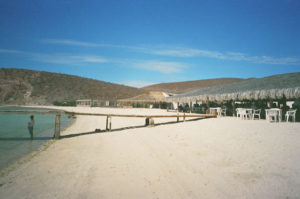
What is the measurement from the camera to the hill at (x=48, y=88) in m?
51.4

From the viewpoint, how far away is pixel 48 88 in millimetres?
57094

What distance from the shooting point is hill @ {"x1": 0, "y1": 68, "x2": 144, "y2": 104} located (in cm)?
5142

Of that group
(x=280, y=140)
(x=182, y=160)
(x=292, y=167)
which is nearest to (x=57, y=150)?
(x=182, y=160)

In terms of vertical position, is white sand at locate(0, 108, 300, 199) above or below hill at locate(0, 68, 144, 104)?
below

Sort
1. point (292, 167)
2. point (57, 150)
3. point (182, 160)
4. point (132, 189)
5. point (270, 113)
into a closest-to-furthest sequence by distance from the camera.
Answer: point (132, 189)
point (292, 167)
point (182, 160)
point (57, 150)
point (270, 113)

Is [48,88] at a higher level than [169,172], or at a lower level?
higher

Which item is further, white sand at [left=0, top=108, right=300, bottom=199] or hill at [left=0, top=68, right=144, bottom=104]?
hill at [left=0, top=68, right=144, bottom=104]

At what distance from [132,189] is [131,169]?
0.92 m

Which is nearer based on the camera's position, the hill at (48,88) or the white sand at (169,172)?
the white sand at (169,172)

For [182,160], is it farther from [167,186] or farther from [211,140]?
[211,140]

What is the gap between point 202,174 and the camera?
11.4ft

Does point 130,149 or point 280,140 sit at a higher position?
point 280,140

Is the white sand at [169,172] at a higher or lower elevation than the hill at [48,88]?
lower

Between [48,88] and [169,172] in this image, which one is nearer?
[169,172]
